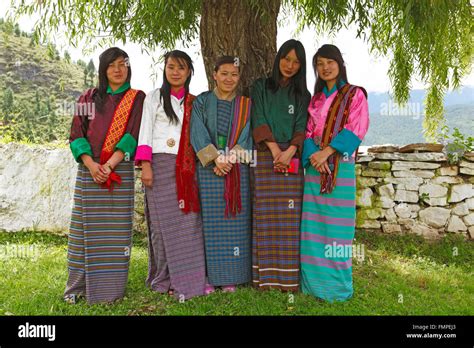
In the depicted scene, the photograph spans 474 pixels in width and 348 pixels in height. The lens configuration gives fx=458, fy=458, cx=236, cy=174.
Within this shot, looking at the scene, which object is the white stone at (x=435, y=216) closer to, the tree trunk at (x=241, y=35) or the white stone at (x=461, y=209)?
the white stone at (x=461, y=209)

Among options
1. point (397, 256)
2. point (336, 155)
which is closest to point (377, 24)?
point (336, 155)

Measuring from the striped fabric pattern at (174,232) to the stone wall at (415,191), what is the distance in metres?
3.06

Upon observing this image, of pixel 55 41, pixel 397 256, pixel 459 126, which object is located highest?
pixel 55 41

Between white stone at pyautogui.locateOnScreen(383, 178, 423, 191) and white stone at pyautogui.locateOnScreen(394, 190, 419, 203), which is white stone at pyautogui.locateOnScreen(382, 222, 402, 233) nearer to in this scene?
white stone at pyautogui.locateOnScreen(394, 190, 419, 203)

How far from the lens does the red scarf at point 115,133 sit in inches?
134

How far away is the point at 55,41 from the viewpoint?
4621 mm

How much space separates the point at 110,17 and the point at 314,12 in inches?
81.4

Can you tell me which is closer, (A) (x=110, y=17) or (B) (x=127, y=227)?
(B) (x=127, y=227)

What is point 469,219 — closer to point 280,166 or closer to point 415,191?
point 415,191

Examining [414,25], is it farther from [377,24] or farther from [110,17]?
[110,17]

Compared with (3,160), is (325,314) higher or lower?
lower

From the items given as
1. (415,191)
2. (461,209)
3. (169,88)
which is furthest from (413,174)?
(169,88)

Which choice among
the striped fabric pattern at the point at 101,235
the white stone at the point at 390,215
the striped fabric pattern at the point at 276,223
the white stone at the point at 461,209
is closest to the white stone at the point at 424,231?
the white stone at the point at 390,215

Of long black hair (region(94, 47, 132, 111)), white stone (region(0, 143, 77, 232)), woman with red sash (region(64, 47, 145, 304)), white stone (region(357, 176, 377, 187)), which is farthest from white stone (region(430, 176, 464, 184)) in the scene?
white stone (region(0, 143, 77, 232))
